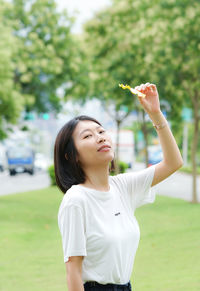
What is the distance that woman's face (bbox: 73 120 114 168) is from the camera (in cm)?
257

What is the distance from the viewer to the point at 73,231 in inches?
93.8

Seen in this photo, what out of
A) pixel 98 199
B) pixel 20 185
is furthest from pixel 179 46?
pixel 20 185

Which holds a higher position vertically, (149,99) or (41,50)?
(41,50)

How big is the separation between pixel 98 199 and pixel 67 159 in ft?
0.95

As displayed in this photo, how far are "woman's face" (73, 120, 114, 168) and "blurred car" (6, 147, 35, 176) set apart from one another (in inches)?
1581

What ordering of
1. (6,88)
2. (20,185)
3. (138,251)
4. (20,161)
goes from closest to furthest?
1. (138,251)
2. (6,88)
3. (20,185)
4. (20,161)

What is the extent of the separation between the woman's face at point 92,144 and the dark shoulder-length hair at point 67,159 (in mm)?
26

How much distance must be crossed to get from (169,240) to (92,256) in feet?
32.3

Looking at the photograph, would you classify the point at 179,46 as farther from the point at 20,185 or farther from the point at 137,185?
the point at 20,185

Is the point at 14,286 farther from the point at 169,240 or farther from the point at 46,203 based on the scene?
the point at 46,203

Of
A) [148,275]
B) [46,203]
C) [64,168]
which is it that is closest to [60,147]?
[64,168]

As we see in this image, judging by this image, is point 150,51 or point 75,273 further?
point 150,51

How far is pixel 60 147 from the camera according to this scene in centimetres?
267

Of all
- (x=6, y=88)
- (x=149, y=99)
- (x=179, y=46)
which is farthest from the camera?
(x=179, y=46)
